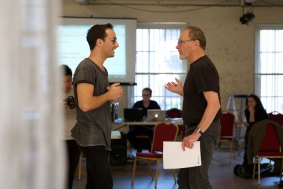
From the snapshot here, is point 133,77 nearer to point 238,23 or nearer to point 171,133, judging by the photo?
point 238,23

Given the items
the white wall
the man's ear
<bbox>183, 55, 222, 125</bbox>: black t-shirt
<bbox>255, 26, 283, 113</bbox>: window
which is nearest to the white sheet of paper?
<bbox>183, 55, 222, 125</bbox>: black t-shirt

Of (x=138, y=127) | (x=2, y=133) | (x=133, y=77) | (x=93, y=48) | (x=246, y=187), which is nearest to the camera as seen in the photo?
(x=2, y=133)

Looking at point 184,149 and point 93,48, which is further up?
point 93,48

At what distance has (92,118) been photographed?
8.33 feet

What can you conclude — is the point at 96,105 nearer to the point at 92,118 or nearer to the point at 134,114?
the point at 92,118

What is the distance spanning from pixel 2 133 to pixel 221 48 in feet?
30.0

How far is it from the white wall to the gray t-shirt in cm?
688

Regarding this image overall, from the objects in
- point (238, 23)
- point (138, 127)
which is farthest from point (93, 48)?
point (238, 23)

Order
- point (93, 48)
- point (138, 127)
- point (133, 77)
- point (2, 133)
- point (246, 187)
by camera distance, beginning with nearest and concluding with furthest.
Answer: point (2, 133), point (93, 48), point (246, 187), point (138, 127), point (133, 77)

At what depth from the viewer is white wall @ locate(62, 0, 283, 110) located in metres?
9.50

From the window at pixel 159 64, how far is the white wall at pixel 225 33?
0.42m

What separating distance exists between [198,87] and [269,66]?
7.71 metres

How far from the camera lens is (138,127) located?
7.41m

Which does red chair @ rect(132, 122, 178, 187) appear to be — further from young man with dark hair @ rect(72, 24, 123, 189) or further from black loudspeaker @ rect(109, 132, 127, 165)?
young man with dark hair @ rect(72, 24, 123, 189)
